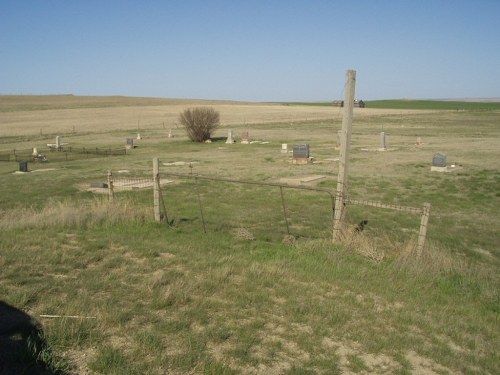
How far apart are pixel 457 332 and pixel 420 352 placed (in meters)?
0.80

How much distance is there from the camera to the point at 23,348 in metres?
3.98

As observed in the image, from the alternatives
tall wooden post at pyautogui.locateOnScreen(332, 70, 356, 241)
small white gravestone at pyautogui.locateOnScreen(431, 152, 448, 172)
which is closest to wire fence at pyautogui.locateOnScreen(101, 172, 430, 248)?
tall wooden post at pyautogui.locateOnScreen(332, 70, 356, 241)

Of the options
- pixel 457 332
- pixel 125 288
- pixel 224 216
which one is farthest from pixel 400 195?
pixel 125 288

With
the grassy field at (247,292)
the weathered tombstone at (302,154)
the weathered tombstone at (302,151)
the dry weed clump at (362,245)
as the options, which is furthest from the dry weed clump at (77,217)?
the weathered tombstone at (302,151)

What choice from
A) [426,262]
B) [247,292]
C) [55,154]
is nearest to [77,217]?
[247,292]

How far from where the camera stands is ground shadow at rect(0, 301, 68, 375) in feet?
12.3

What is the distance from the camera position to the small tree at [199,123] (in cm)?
3562

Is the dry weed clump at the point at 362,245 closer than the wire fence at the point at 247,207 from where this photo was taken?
Yes

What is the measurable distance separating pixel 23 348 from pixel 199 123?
32.4 meters

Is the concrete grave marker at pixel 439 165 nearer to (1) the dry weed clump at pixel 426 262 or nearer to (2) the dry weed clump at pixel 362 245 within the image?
(2) the dry weed clump at pixel 362 245

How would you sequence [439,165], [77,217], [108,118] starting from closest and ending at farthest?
1. [77,217]
2. [439,165]
3. [108,118]

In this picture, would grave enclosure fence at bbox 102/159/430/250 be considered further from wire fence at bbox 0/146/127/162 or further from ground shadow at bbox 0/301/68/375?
wire fence at bbox 0/146/127/162

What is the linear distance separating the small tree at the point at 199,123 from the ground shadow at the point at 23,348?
104 feet

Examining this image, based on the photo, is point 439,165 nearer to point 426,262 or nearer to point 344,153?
point 344,153
